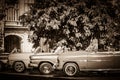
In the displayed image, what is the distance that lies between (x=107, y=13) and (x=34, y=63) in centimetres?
635

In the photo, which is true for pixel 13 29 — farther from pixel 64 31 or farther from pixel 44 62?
pixel 44 62

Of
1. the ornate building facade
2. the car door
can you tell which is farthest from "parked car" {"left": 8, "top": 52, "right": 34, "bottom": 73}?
the ornate building facade

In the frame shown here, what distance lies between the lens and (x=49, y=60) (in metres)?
15.6

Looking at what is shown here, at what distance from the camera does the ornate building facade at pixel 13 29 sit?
75.5ft

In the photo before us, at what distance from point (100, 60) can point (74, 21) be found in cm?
421

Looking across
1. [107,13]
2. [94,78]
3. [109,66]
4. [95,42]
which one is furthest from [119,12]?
[94,78]

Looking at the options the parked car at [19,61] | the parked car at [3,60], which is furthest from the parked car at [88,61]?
the parked car at [3,60]

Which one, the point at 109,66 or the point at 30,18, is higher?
the point at 30,18

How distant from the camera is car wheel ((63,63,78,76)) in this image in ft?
48.1

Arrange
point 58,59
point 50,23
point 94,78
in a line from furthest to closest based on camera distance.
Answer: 1. point 50,23
2. point 58,59
3. point 94,78

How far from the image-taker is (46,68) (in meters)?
15.7

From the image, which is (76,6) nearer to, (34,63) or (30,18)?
(30,18)

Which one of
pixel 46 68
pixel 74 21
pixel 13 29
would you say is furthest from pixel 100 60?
pixel 13 29

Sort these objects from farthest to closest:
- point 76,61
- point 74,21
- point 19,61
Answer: point 74,21, point 19,61, point 76,61
